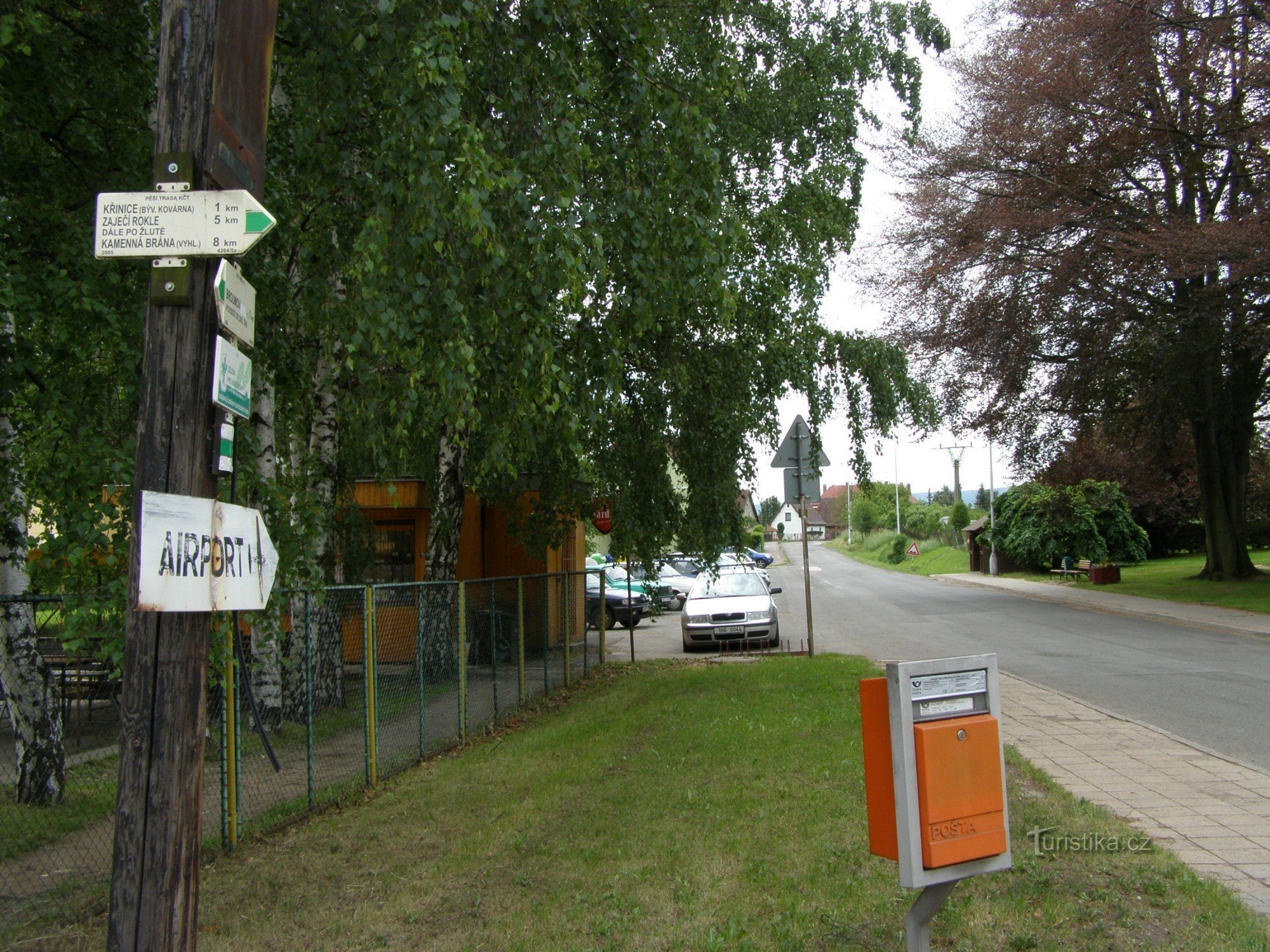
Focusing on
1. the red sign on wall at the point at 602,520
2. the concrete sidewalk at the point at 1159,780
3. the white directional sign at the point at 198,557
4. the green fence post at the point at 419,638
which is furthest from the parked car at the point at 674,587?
the white directional sign at the point at 198,557

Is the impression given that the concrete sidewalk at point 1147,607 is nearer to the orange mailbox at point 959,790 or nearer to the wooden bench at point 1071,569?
the wooden bench at point 1071,569

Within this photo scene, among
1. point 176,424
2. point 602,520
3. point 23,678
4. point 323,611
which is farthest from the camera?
point 602,520

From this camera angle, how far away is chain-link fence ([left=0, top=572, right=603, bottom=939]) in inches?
201

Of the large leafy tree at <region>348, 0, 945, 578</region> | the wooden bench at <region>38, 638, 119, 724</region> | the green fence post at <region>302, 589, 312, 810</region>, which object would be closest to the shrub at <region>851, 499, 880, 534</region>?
the large leafy tree at <region>348, 0, 945, 578</region>

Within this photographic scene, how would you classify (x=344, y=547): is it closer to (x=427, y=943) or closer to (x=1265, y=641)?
(x=427, y=943)

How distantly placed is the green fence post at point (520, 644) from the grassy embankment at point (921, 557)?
40.1 meters

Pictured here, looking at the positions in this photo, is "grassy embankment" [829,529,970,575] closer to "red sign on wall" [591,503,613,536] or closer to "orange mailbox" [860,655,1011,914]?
"red sign on wall" [591,503,613,536]

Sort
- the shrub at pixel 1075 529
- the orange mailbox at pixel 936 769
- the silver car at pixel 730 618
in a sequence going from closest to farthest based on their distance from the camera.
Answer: the orange mailbox at pixel 936 769 < the silver car at pixel 730 618 < the shrub at pixel 1075 529

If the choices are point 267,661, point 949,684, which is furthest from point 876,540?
point 949,684

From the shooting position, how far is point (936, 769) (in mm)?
3670

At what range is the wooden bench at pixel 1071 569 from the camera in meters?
38.1

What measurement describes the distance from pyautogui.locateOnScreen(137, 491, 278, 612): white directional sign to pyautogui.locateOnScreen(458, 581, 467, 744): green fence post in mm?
5712

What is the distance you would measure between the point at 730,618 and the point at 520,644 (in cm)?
766

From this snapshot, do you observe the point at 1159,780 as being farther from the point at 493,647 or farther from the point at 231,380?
the point at 231,380
